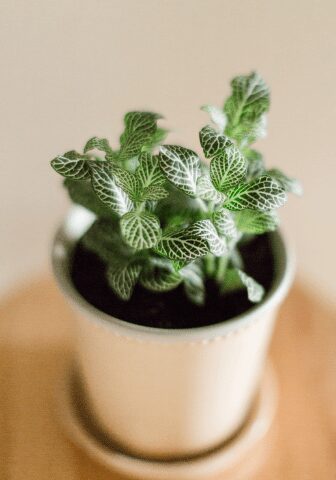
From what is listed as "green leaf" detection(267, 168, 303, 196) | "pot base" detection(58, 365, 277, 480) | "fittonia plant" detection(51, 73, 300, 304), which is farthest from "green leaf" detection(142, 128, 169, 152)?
"pot base" detection(58, 365, 277, 480)

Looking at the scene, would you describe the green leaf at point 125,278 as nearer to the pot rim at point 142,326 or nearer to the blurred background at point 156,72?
the pot rim at point 142,326

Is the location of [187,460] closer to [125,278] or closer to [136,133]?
[125,278]

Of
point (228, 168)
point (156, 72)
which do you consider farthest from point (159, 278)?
point (156, 72)

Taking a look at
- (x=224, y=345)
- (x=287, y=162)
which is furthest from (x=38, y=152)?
(x=224, y=345)

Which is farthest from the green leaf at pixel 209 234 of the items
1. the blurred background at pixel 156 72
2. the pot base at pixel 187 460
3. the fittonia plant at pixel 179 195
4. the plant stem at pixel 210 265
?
the blurred background at pixel 156 72

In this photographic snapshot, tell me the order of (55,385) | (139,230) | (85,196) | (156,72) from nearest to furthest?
(139,230), (85,196), (55,385), (156,72)

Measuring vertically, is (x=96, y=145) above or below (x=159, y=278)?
above

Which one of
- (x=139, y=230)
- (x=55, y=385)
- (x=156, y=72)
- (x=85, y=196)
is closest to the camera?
(x=139, y=230)
